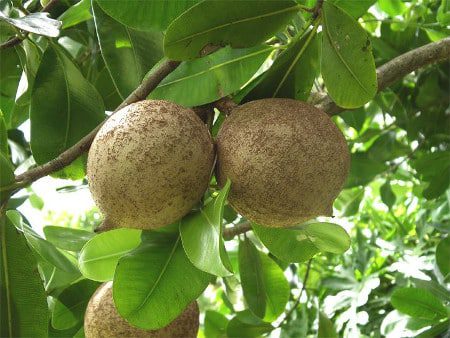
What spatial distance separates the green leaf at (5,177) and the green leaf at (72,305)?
→ 45 cm

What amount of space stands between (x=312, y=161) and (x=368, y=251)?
1.24m

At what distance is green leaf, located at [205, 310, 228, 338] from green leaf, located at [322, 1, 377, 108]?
91 cm

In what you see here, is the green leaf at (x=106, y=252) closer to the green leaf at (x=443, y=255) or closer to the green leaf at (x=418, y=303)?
the green leaf at (x=418, y=303)

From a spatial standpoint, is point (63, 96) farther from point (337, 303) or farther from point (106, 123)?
point (337, 303)

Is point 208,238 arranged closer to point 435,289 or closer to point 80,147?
point 80,147

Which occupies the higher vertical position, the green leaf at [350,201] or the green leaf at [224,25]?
the green leaf at [224,25]

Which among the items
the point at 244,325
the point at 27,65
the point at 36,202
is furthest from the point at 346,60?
the point at 36,202

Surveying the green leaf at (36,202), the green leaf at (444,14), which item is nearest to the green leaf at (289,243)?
the green leaf at (444,14)

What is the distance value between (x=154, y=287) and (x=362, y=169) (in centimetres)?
99

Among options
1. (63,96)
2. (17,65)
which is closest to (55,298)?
(63,96)

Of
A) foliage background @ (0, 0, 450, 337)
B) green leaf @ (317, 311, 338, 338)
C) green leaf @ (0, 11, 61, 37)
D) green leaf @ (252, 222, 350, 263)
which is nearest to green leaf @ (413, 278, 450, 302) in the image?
foliage background @ (0, 0, 450, 337)

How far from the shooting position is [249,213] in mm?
930

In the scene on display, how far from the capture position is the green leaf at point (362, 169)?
1815mm

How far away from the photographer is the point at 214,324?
173 cm
